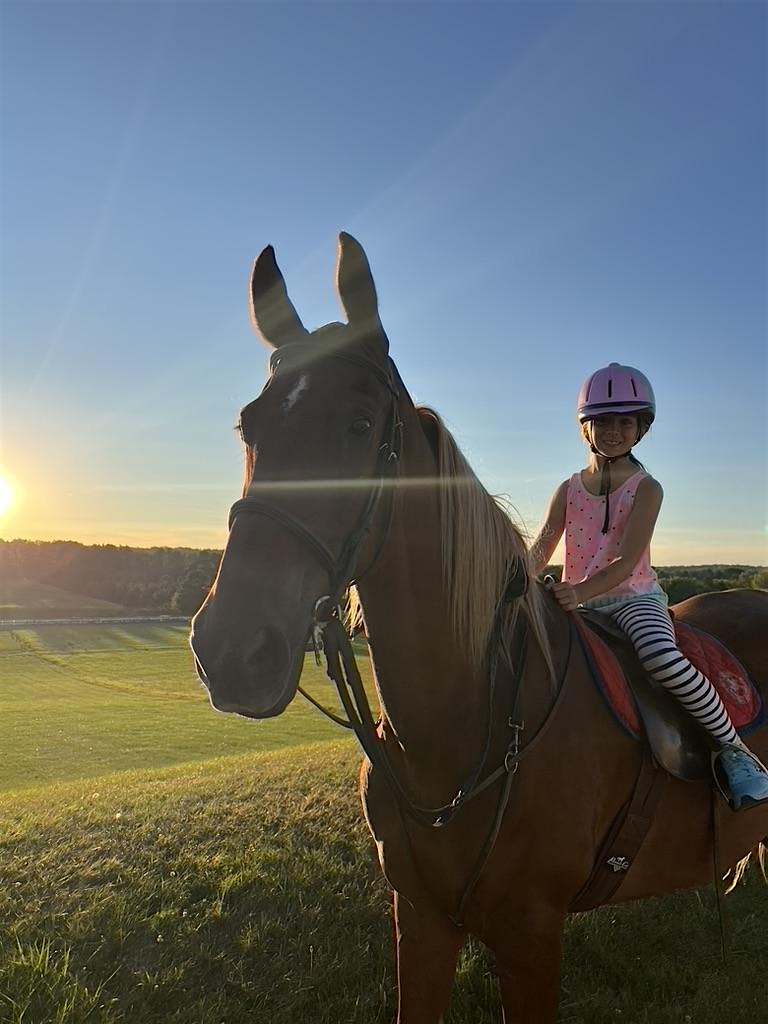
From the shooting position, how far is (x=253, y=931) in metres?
3.79

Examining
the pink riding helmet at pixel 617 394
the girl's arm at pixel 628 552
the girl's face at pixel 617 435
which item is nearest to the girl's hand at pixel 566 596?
the girl's arm at pixel 628 552

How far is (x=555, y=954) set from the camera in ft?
7.77

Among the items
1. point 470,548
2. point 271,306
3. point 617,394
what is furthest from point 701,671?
point 271,306

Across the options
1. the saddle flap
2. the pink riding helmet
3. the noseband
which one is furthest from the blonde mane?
the pink riding helmet

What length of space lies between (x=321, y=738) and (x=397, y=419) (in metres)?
21.0

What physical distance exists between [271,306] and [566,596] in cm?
167

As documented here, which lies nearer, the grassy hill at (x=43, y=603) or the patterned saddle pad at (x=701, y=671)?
the patterned saddle pad at (x=701, y=671)

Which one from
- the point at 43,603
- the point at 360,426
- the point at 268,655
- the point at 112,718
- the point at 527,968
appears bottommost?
the point at 112,718

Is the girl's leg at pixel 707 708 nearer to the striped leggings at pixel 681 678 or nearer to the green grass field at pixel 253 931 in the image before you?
the striped leggings at pixel 681 678

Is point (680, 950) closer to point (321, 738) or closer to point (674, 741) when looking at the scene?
point (674, 741)

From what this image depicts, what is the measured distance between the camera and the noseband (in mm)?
1676

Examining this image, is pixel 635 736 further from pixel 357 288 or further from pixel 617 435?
pixel 357 288

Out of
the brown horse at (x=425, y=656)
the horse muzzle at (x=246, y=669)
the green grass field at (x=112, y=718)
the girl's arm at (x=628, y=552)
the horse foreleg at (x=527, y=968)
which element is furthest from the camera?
the green grass field at (x=112, y=718)

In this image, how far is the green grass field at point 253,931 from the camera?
10.9ft
